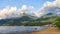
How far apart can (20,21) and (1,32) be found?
295 mm

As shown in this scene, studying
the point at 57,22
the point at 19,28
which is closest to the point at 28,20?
the point at 19,28

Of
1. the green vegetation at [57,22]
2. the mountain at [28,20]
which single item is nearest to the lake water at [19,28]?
the mountain at [28,20]

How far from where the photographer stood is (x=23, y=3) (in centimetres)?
161

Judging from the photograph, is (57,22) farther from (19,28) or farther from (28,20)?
(19,28)

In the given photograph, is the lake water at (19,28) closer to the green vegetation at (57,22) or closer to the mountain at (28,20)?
the mountain at (28,20)

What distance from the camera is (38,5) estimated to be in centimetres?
161

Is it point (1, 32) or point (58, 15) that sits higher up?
point (58, 15)

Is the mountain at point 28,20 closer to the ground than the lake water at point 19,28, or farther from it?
farther from it

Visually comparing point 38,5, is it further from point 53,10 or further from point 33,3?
point 53,10

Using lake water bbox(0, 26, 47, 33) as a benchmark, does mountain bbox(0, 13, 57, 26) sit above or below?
above

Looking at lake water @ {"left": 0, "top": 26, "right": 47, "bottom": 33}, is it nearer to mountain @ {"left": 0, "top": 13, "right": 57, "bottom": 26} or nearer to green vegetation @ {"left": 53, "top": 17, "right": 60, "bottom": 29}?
mountain @ {"left": 0, "top": 13, "right": 57, "bottom": 26}

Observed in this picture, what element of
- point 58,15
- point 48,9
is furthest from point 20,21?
point 58,15

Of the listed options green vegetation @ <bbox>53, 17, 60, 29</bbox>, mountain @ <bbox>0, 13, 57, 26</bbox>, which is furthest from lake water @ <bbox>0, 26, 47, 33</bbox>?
green vegetation @ <bbox>53, 17, 60, 29</bbox>

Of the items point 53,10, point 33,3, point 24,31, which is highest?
point 33,3
